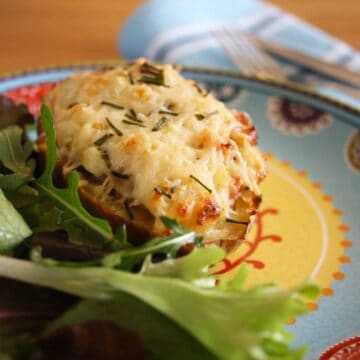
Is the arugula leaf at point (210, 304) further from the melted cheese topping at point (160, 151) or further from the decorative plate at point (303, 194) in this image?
the decorative plate at point (303, 194)

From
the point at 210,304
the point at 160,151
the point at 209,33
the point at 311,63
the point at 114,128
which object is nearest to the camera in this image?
the point at 210,304

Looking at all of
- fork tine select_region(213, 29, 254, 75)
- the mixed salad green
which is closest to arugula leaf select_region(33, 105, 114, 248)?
the mixed salad green

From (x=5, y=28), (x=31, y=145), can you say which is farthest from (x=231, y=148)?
(x=5, y=28)

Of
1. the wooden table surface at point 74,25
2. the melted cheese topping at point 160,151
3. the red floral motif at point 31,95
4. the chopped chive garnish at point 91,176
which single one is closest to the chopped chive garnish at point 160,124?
the melted cheese topping at point 160,151

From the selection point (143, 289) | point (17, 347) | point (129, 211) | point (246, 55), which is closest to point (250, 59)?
point (246, 55)

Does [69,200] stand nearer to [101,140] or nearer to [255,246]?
[101,140]

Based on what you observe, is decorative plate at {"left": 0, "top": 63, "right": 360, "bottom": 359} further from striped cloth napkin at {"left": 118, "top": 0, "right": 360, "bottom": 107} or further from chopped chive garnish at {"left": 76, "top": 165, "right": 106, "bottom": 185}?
striped cloth napkin at {"left": 118, "top": 0, "right": 360, "bottom": 107}
